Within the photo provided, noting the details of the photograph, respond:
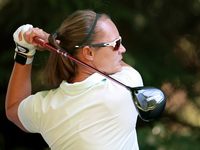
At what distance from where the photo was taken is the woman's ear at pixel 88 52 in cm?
109

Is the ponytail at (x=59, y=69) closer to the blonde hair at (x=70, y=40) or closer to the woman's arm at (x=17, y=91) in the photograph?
the blonde hair at (x=70, y=40)

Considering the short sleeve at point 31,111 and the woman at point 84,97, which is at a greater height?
the woman at point 84,97

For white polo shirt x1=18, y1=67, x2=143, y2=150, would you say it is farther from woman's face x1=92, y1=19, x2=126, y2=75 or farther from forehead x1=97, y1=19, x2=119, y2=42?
forehead x1=97, y1=19, x2=119, y2=42

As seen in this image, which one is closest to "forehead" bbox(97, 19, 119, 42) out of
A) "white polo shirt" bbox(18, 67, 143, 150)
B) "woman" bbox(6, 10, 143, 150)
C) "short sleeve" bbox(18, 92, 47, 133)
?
"woman" bbox(6, 10, 143, 150)

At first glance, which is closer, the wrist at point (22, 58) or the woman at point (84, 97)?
the woman at point (84, 97)

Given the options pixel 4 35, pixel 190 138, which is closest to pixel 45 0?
pixel 4 35

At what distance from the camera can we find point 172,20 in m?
1.49

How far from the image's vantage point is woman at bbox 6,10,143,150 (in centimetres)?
101

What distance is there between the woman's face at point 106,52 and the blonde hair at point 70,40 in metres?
0.03

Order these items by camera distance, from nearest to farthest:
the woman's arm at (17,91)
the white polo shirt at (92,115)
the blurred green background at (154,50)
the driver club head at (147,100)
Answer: the driver club head at (147,100) < the white polo shirt at (92,115) < the woman's arm at (17,91) < the blurred green background at (154,50)

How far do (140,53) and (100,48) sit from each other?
56cm

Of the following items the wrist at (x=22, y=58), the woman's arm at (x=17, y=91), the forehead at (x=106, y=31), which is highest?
the forehead at (x=106, y=31)

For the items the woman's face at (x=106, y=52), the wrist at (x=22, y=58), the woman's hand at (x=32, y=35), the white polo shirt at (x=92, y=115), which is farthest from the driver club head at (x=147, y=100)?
the wrist at (x=22, y=58)

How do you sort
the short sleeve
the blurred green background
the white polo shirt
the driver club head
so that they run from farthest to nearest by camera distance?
the blurred green background
the short sleeve
the white polo shirt
the driver club head
